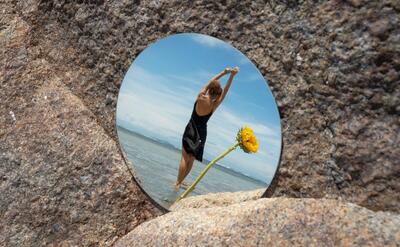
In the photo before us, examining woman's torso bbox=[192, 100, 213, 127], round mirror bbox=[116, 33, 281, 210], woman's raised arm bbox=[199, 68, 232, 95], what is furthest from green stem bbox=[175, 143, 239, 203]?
woman's raised arm bbox=[199, 68, 232, 95]

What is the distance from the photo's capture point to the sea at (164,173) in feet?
6.61

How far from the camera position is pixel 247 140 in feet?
6.52

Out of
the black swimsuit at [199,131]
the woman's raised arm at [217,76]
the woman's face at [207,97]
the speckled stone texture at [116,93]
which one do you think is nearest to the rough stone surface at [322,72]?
the speckled stone texture at [116,93]

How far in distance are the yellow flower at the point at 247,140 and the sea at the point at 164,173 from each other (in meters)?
0.12

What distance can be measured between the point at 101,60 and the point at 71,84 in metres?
0.22

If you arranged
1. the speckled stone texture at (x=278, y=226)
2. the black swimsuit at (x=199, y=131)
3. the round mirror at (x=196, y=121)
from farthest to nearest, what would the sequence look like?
1. the black swimsuit at (x=199, y=131)
2. the round mirror at (x=196, y=121)
3. the speckled stone texture at (x=278, y=226)

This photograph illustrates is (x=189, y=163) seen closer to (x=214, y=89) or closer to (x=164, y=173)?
(x=164, y=173)

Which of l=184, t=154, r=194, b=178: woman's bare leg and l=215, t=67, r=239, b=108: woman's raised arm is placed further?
l=184, t=154, r=194, b=178: woman's bare leg

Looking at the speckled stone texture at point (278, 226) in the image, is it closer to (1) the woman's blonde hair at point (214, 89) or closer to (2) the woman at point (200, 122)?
(2) the woman at point (200, 122)

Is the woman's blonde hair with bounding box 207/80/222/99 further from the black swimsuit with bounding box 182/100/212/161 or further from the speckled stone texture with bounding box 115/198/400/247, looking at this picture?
the speckled stone texture with bounding box 115/198/400/247

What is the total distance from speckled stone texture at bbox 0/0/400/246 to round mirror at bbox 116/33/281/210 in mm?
69

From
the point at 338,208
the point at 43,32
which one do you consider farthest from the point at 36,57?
the point at 338,208

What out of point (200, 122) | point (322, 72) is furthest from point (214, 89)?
point (322, 72)

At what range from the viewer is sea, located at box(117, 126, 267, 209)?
2.02m
